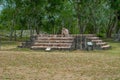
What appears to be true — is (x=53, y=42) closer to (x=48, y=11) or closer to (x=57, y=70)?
(x=57, y=70)

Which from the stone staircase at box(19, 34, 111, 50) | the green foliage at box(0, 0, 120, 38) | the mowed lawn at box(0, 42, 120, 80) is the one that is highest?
the green foliage at box(0, 0, 120, 38)

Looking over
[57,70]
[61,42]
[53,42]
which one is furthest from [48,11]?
[57,70]

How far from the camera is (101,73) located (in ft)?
35.6

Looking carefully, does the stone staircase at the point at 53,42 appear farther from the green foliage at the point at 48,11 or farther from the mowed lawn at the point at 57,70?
the green foliage at the point at 48,11

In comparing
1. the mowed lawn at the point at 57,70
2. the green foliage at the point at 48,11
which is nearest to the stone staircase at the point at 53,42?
→ the mowed lawn at the point at 57,70

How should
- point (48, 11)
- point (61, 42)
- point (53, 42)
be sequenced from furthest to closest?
point (48, 11), point (53, 42), point (61, 42)

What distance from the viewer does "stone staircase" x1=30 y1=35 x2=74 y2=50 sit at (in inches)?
821

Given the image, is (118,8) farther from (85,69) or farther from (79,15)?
(85,69)

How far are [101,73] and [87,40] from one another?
1043 cm

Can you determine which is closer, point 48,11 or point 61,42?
point 61,42

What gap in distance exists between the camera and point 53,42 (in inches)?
848

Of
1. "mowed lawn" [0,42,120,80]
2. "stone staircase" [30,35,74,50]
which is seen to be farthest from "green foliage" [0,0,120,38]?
"mowed lawn" [0,42,120,80]

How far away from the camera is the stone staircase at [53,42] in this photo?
68.4 ft

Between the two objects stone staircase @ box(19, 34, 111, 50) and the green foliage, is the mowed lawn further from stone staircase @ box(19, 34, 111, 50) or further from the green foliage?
the green foliage
